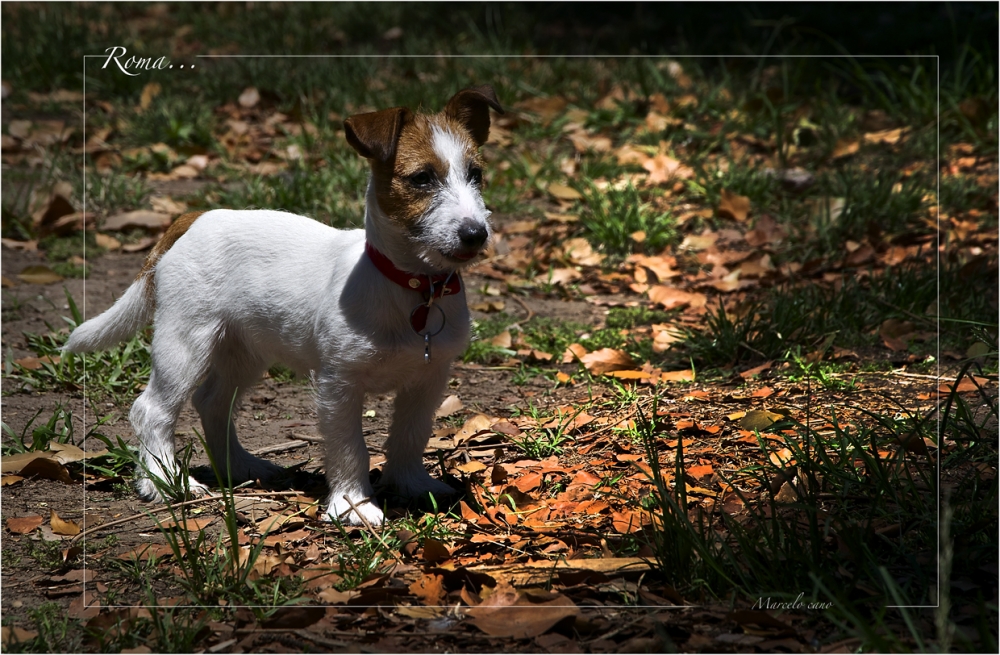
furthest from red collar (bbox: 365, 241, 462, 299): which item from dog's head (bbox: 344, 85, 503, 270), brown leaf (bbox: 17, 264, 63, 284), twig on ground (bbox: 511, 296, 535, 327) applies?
brown leaf (bbox: 17, 264, 63, 284)

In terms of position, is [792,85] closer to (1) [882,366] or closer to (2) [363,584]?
(1) [882,366]

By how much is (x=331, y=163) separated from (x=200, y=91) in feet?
5.63

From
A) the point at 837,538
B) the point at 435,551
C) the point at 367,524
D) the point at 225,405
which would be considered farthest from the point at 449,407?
the point at 837,538

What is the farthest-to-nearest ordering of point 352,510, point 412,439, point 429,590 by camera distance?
point 412,439 < point 352,510 < point 429,590

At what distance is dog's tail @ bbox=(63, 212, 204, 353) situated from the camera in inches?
168

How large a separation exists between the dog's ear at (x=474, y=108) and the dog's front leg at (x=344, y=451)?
3.80 ft

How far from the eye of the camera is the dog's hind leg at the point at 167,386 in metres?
4.01

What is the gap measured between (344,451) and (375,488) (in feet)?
1.36

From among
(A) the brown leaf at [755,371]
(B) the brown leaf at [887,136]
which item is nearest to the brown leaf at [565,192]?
(B) the brown leaf at [887,136]

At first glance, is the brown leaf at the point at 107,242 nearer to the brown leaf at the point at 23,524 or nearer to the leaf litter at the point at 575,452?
the leaf litter at the point at 575,452

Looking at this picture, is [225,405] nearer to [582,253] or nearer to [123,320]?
[123,320]

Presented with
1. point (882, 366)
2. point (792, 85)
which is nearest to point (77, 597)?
point (882, 366)

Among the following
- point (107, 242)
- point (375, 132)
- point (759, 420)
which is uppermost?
point (375, 132)

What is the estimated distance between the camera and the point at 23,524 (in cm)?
359
